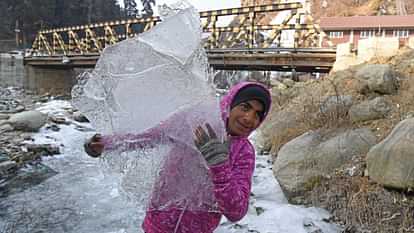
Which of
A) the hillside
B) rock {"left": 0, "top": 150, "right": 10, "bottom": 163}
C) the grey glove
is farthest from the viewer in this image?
the hillside

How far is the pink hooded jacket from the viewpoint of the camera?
1.02m

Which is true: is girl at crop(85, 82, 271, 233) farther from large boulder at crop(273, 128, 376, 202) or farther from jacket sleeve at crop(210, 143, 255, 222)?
large boulder at crop(273, 128, 376, 202)

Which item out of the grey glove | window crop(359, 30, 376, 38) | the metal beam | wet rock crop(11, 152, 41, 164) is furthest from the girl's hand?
window crop(359, 30, 376, 38)

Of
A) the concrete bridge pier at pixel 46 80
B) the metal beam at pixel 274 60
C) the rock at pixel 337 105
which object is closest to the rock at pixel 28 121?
the metal beam at pixel 274 60

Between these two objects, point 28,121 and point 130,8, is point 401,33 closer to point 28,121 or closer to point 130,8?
point 28,121

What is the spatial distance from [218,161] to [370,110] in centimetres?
454

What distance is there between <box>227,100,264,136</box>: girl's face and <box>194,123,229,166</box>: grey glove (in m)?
0.14

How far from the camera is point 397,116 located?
4.71m

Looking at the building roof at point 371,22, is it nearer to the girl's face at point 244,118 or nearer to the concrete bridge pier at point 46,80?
the concrete bridge pier at point 46,80

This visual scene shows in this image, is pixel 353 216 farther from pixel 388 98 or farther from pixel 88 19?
pixel 88 19

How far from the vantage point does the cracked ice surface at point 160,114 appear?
104 cm

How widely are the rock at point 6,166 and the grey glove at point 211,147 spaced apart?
5.45 m

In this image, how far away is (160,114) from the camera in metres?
1.06

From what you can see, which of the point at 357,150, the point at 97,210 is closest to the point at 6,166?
the point at 97,210
